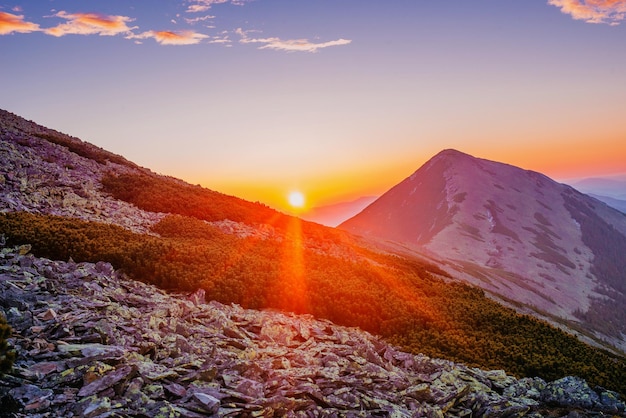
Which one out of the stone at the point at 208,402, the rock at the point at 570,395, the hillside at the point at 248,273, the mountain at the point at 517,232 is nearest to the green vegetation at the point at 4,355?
the hillside at the point at 248,273

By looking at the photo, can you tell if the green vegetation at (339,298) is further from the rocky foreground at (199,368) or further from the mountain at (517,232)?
the mountain at (517,232)

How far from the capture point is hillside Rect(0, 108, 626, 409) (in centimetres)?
1781

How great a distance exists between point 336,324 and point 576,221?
15696 cm

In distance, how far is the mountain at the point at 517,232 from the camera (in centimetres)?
8500

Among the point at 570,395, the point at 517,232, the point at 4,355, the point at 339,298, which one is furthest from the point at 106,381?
the point at 517,232

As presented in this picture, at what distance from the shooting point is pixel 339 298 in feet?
68.2

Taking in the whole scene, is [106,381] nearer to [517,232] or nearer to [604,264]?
[517,232]

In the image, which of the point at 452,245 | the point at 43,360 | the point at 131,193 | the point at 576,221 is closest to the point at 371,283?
the point at 43,360

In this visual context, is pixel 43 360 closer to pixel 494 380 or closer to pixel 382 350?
pixel 382 350

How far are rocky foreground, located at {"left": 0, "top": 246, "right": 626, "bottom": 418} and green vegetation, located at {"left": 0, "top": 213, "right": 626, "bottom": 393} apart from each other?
1.80 meters

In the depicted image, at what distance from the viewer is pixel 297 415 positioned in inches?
392

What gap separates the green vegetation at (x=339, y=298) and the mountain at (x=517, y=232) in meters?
41.6

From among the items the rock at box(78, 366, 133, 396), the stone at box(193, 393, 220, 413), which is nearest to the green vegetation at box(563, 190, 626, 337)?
the stone at box(193, 393, 220, 413)

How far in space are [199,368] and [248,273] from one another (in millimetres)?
9828
